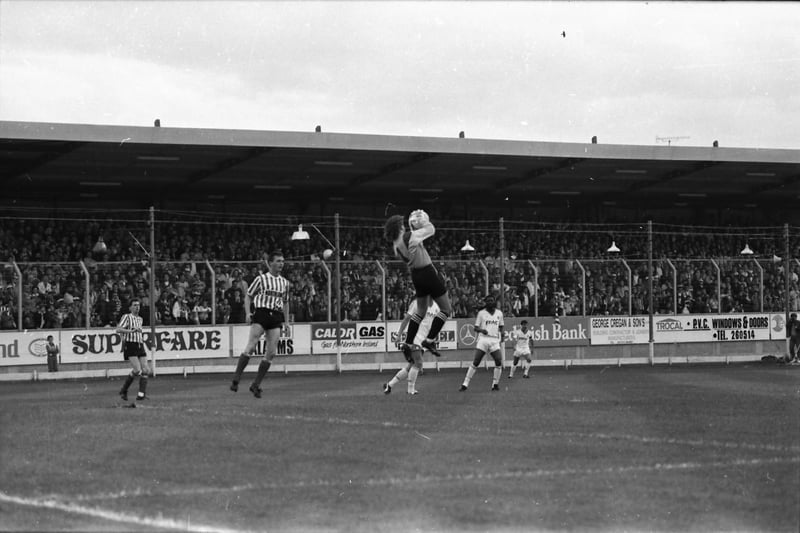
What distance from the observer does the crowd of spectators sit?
34.3 meters

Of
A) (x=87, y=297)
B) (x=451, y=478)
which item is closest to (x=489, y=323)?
(x=451, y=478)

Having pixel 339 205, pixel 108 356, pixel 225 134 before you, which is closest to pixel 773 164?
pixel 339 205

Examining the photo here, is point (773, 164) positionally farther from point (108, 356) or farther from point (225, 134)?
point (108, 356)

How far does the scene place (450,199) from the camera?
169 ft

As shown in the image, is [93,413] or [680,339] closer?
[93,413]

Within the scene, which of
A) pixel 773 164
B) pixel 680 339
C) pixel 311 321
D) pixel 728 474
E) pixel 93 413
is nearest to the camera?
pixel 728 474

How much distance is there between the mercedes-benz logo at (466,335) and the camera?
132 ft


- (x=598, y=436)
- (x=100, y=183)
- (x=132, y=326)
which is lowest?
(x=598, y=436)

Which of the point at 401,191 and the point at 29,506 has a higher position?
the point at 401,191

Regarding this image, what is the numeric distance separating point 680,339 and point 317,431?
101 feet

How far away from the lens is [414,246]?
17.0 meters

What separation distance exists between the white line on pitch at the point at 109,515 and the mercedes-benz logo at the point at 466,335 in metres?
29.7

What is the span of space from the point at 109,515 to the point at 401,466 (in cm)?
340

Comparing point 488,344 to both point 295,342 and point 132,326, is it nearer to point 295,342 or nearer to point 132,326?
point 132,326
